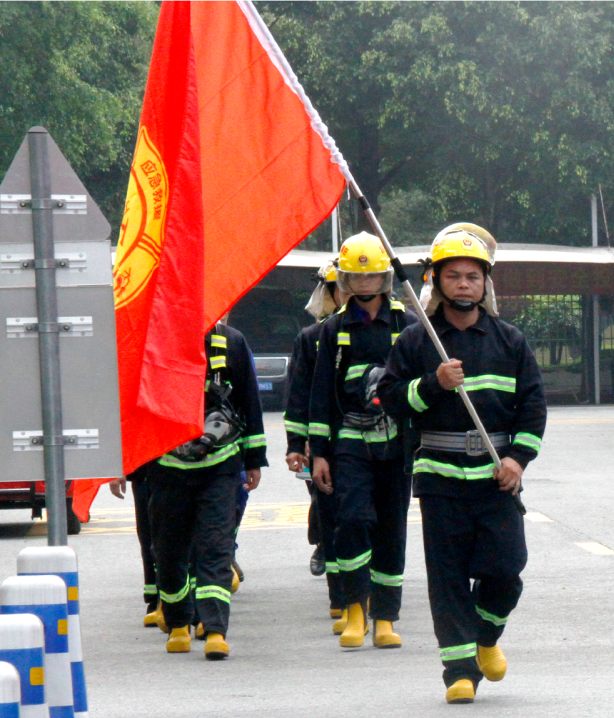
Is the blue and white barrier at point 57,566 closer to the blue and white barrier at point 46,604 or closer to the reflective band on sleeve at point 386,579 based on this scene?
the blue and white barrier at point 46,604

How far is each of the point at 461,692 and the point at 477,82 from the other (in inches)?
1060

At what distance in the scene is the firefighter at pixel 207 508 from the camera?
642 centimetres

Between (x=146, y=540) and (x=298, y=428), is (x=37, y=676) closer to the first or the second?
(x=298, y=428)

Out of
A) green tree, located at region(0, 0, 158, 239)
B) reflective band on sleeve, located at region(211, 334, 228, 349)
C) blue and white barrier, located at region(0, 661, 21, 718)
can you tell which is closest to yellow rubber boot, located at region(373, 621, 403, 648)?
reflective band on sleeve, located at region(211, 334, 228, 349)

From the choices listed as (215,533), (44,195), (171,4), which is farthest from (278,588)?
(44,195)

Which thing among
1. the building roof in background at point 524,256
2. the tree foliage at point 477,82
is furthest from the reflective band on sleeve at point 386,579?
the tree foliage at point 477,82

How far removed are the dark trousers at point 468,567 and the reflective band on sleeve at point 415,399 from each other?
0.36m

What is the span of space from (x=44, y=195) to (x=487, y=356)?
6.26ft

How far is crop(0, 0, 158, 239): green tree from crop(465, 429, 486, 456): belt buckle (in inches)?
888

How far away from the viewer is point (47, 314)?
4.49 meters

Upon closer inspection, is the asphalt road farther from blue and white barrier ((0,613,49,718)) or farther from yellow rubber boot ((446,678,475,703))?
blue and white barrier ((0,613,49,718))

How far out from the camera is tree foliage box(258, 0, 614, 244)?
30859mm

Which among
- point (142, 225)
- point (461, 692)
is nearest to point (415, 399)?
point (461, 692)

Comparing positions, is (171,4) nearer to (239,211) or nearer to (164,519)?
(239,211)
